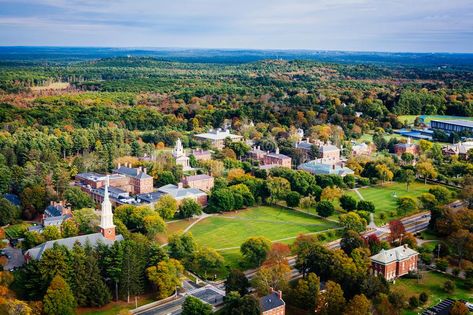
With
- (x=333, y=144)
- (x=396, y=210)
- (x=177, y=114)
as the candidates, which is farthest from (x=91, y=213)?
(x=177, y=114)

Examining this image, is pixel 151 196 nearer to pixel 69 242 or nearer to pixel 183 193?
pixel 183 193

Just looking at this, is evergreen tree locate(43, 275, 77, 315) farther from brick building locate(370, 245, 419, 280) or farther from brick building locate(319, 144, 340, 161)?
brick building locate(319, 144, 340, 161)

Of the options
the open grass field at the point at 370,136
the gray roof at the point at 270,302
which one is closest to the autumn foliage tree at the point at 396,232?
the gray roof at the point at 270,302

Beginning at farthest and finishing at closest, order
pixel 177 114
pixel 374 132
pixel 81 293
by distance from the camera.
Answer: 1. pixel 177 114
2. pixel 374 132
3. pixel 81 293

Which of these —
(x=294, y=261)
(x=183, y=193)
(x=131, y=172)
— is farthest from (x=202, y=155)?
(x=294, y=261)

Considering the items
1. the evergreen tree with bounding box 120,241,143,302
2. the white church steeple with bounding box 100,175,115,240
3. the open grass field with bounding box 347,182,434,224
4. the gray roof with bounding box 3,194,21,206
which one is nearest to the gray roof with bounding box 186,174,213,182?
the open grass field with bounding box 347,182,434,224

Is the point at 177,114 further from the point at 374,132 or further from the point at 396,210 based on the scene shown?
the point at 396,210

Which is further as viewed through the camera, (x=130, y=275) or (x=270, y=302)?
(x=130, y=275)
